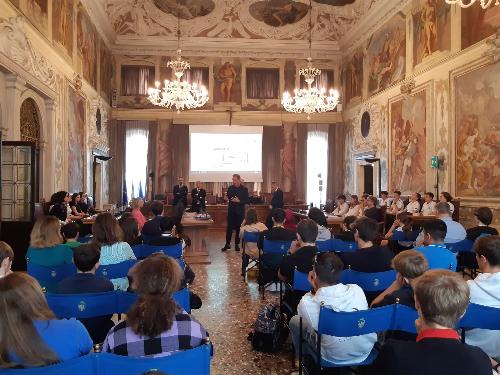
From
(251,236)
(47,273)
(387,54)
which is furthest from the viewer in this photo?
(387,54)

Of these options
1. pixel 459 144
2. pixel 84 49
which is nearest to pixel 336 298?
pixel 459 144

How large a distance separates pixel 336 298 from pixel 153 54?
18438mm

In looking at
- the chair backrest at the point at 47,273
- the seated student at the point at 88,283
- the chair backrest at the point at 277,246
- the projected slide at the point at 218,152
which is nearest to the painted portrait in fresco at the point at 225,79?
the projected slide at the point at 218,152

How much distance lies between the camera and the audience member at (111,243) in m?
4.89

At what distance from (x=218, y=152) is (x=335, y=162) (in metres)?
5.25

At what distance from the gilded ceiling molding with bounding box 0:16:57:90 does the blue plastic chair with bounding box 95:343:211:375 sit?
767 cm

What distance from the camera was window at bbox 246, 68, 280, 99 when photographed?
20.5 meters

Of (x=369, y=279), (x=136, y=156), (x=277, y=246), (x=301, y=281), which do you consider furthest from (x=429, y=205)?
(x=136, y=156)

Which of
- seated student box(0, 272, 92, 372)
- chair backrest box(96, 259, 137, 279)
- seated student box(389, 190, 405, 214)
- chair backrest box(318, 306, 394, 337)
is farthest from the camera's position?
seated student box(389, 190, 405, 214)

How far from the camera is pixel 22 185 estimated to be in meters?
8.87

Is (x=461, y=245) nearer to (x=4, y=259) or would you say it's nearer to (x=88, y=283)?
(x=88, y=283)

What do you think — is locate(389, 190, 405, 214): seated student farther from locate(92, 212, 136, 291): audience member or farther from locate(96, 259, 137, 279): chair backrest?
locate(96, 259, 137, 279): chair backrest

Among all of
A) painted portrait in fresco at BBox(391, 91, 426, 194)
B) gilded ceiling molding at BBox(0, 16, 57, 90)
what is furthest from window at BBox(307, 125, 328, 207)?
gilded ceiling molding at BBox(0, 16, 57, 90)

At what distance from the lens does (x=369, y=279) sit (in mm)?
4305
